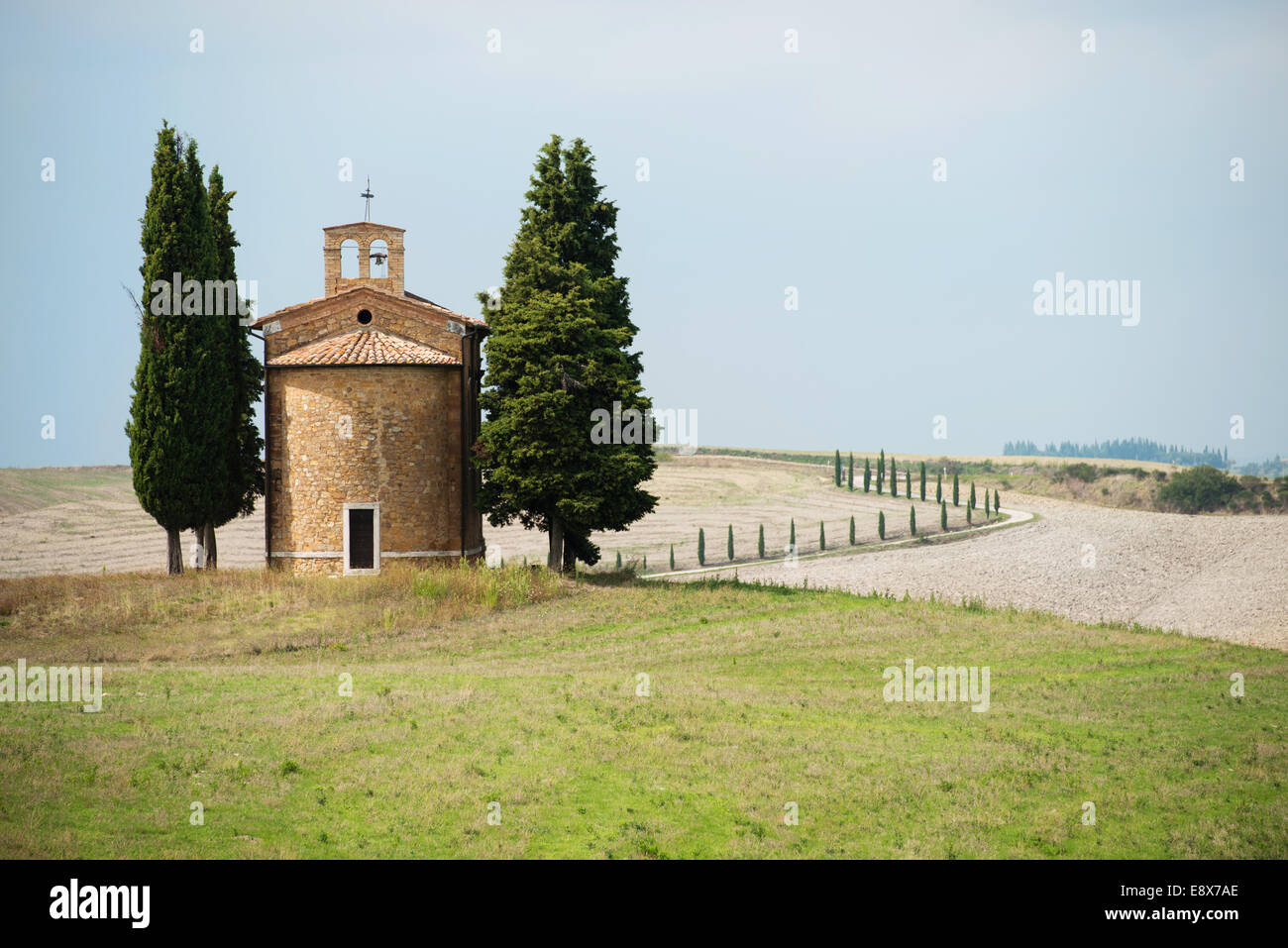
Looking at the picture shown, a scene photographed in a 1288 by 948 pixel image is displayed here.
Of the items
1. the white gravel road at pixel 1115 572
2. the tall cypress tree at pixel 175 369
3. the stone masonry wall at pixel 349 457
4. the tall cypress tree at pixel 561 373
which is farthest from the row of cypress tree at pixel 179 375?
the white gravel road at pixel 1115 572

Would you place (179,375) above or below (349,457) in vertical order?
above

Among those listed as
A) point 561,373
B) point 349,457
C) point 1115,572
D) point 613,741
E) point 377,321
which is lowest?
point 1115,572

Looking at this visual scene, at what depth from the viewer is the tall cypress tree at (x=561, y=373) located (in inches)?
1374

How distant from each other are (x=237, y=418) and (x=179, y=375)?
3438mm

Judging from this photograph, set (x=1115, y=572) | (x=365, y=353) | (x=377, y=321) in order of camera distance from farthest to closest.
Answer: (x=1115, y=572) → (x=377, y=321) → (x=365, y=353)

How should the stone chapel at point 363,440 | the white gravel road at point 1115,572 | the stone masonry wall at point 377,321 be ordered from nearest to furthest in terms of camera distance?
the stone chapel at point 363,440, the stone masonry wall at point 377,321, the white gravel road at point 1115,572

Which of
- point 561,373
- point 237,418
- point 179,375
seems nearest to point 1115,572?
point 561,373

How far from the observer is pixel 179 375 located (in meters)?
34.7

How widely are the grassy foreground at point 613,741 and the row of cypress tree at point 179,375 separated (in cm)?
617

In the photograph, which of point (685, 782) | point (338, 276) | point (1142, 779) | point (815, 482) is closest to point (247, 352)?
point (338, 276)

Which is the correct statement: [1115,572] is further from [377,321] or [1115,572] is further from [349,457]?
[349,457]

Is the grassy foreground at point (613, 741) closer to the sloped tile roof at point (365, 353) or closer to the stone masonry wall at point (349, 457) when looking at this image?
the stone masonry wall at point (349, 457)

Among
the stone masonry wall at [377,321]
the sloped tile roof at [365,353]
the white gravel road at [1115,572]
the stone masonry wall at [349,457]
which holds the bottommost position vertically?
the white gravel road at [1115,572]
